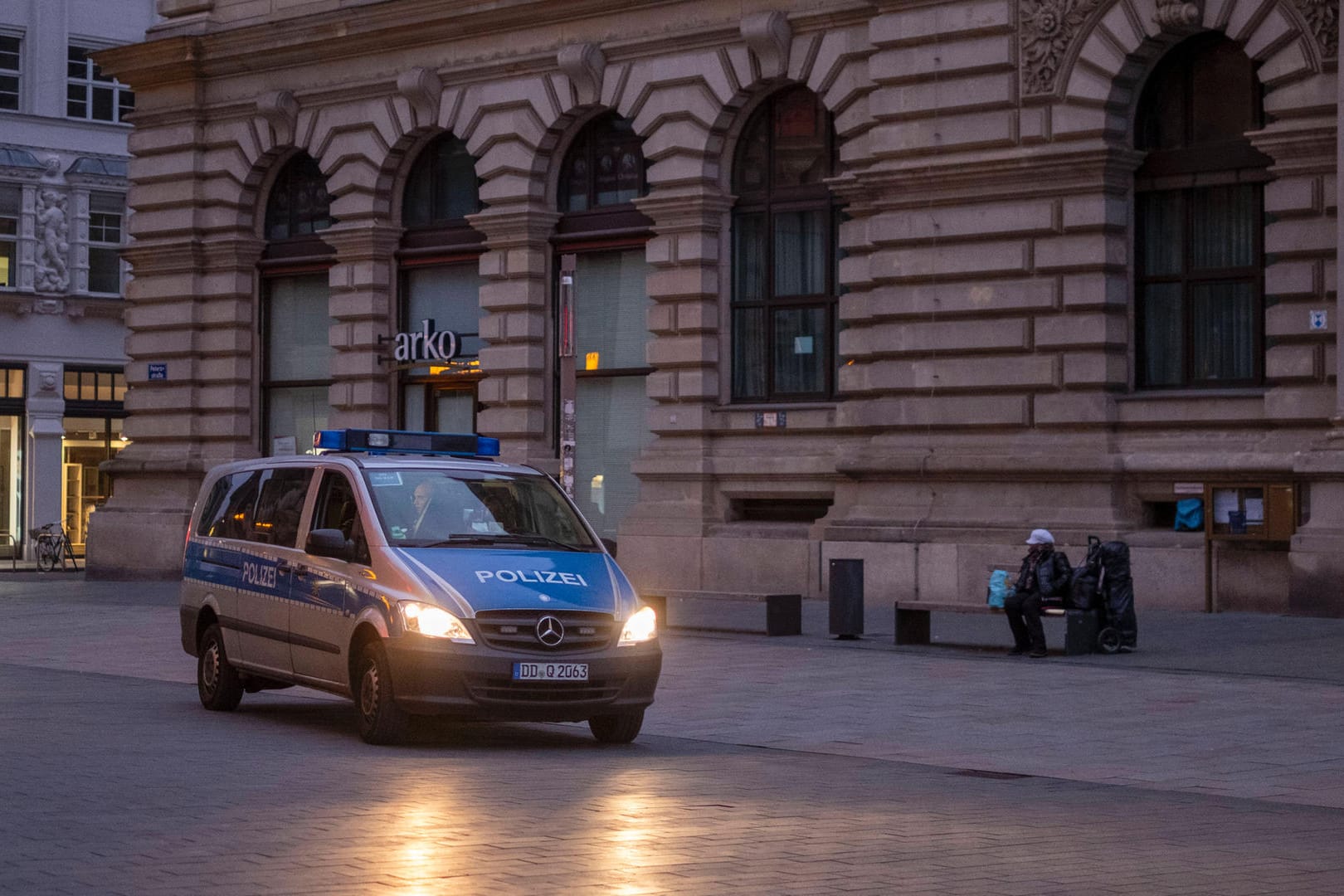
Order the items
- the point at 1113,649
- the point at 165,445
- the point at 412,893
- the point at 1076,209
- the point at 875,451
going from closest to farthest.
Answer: the point at 412,893, the point at 1113,649, the point at 1076,209, the point at 875,451, the point at 165,445

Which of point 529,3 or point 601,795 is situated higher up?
point 529,3

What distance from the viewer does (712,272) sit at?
30.5 m

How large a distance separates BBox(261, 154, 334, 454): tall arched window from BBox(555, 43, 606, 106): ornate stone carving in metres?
5.93

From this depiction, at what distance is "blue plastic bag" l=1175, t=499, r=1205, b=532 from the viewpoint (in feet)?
82.0

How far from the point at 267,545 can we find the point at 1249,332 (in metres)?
14.0

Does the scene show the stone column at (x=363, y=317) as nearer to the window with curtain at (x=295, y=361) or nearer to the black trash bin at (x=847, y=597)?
the window with curtain at (x=295, y=361)

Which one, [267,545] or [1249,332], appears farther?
[1249,332]

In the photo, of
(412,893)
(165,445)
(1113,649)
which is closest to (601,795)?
(412,893)

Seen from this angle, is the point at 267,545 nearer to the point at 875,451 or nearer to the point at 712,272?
the point at 875,451

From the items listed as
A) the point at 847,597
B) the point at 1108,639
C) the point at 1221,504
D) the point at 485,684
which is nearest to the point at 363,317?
the point at 847,597

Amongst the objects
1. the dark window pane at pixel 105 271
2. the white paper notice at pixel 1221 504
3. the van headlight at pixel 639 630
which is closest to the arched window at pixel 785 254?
the white paper notice at pixel 1221 504

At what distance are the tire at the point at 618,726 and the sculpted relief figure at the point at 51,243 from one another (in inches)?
1442

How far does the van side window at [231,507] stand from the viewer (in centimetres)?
1608

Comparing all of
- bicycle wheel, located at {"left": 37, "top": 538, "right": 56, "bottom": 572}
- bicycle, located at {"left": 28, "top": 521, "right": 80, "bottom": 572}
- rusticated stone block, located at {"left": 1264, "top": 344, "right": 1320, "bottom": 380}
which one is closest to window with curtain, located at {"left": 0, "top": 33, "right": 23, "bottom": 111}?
bicycle, located at {"left": 28, "top": 521, "right": 80, "bottom": 572}
